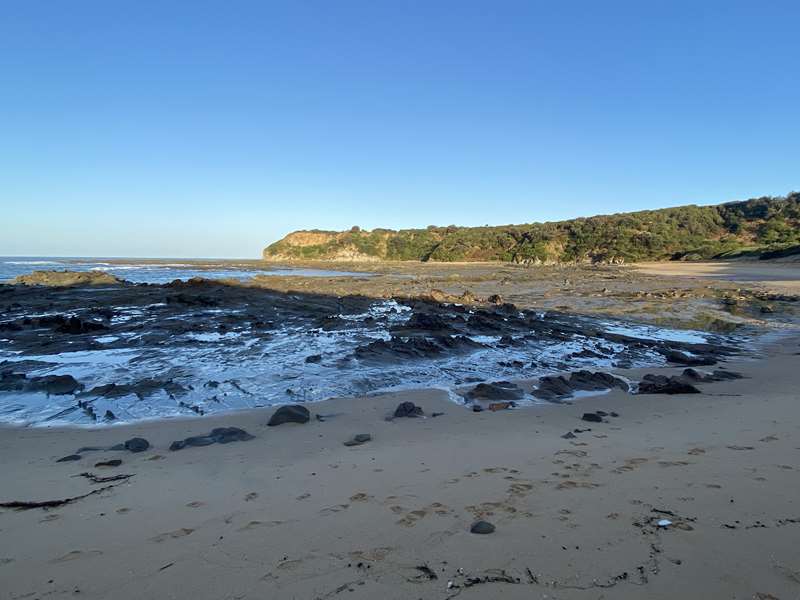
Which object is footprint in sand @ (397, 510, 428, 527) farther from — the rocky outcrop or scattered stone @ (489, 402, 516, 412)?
the rocky outcrop

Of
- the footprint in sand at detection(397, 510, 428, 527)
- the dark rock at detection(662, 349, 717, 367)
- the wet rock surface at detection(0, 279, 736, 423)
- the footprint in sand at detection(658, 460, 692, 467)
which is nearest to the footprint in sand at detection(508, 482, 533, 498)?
the footprint in sand at detection(397, 510, 428, 527)

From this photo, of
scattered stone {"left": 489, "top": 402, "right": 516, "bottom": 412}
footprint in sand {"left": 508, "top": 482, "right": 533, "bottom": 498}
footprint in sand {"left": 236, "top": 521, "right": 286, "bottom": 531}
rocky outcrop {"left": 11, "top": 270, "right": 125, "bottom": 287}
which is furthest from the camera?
rocky outcrop {"left": 11, "top": 270, "right": 125, "bottom": 287}

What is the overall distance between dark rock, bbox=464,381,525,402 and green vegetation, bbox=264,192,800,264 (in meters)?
53.6

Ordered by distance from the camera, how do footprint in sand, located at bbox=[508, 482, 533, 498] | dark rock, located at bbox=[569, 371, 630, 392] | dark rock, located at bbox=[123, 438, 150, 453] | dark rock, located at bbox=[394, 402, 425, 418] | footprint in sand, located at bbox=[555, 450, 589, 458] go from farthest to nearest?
dark rock, located at bbox=[569, 371, 630, 392], dark rock, located at bbox=[394, 402, 425, 418], dark rock, located at bbox=[123, 438, 150, 453], footprint in sand, located at bbox=[555, 450, 589, 458], footprint in sand, located at bbox=[508, 482, 533, 498]

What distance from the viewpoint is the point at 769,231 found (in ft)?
207

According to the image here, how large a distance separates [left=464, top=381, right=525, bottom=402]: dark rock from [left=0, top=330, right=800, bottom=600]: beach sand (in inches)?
45.5

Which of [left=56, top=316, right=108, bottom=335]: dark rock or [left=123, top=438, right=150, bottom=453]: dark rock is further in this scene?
[left=56, top=316, right=108, bottom=335]: dark rock

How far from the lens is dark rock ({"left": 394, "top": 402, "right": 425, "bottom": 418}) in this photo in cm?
578

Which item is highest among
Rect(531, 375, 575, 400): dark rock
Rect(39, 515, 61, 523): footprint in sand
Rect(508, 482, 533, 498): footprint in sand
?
Rect(39, 515, 61, 523): footprint in sand

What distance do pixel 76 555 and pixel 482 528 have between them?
8.21ft

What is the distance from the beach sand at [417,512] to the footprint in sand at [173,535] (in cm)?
1

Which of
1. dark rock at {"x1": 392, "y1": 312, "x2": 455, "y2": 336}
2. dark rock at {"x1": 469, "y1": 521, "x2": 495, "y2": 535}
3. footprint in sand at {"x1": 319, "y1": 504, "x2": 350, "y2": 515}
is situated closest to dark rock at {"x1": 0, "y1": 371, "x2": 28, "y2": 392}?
footprint in sand at {"x1": 319, "y1": 504, "x2": 350, "y2": 515}

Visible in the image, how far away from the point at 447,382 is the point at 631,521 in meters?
4.74

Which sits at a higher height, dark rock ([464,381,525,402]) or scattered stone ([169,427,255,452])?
scattered stone ([169,427,255,452])
